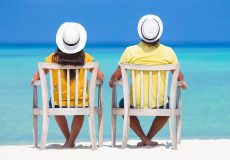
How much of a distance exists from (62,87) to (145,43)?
818 millimetres

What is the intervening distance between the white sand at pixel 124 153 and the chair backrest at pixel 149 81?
389mm

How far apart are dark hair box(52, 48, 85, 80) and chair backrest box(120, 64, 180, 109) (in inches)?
13.6

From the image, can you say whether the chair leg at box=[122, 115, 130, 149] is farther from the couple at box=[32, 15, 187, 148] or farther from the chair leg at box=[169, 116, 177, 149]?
the chair leg at box=[169, 116, 177, 149]

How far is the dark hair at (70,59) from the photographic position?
23.9 ft

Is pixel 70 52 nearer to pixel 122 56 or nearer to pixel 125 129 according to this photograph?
pixel 122 56

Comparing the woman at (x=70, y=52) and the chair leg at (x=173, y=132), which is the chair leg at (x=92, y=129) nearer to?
the woman at (x=70, y=52)

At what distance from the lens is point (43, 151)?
7.31 meters

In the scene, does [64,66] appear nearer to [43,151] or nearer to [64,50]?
[64,50]

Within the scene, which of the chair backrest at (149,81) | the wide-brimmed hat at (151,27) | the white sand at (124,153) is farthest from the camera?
the wide-brimmed hat at (151,27)

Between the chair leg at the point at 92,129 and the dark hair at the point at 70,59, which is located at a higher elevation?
the dark hair at the point at 70,59

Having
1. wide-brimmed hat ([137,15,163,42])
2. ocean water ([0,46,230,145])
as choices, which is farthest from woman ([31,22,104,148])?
ocean water ([0,46,230,145])

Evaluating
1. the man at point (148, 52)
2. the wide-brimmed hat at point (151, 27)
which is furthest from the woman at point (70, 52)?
the wide-brimmed hat at point (151, 27)

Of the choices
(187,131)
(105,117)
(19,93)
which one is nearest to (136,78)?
(187,131)

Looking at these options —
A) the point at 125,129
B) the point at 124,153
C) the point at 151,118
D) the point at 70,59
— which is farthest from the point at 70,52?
the point at 151,118
